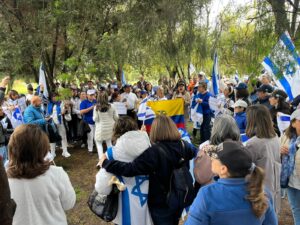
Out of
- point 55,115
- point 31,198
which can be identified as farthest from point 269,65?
point 55,115

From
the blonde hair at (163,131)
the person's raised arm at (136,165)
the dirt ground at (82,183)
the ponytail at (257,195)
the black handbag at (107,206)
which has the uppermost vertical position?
the blonde hair at (163,131)

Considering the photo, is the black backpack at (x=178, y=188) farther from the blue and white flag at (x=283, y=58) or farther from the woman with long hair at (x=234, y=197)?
the blue and white flag at (x=283, y=58)

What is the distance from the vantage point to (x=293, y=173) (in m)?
3.47

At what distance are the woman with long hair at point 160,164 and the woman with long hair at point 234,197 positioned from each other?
1.14 metres

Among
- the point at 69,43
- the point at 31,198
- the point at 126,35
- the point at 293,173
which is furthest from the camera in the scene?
the point at 69,43

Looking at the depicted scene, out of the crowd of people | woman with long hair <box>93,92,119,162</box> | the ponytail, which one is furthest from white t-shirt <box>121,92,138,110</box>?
the ponytail

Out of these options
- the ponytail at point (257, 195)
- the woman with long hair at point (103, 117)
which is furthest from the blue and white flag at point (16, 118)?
the ponytail at point (257, 195)

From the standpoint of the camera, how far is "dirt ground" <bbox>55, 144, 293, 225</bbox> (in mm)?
4770

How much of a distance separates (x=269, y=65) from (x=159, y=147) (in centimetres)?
222

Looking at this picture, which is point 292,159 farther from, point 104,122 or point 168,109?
point 104,122

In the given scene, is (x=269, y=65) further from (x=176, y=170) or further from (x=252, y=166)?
(x=252, y=166)

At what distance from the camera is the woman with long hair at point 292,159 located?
3.36 metres

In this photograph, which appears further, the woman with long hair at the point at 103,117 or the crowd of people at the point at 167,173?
the woman with long hair at the point at 103,117

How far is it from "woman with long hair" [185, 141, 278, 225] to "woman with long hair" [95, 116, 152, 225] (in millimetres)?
→ 1268
